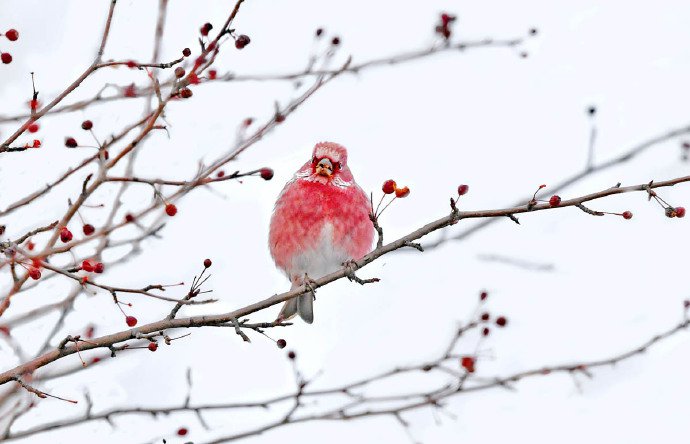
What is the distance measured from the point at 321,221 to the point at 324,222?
2 centimetres

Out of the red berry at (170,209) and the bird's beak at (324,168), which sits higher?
the bird's beak at (324,168)

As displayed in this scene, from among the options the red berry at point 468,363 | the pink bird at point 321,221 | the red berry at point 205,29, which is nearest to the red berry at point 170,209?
the red berry at point 205,29

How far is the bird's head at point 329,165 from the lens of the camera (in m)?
6.54

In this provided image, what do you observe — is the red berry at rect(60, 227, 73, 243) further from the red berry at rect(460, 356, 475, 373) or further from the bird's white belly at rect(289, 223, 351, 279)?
the red berry at rect(460, 356, 475, 373)

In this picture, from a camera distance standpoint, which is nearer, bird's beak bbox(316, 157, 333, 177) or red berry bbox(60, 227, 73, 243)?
red berry bbox(60, 227, 73, 243)

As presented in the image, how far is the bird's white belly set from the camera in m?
6.50

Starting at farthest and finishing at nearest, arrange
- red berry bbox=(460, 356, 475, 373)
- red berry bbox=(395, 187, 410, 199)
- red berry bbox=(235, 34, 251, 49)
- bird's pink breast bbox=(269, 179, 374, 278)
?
bird's pink breast bbox=(269, 179, 374, 278) → red berry bbox=(460, 356, 475, 373) → red berry bbox=(235, 34, 251, 49) → red berry bbox=(395, 187, 410, 199)

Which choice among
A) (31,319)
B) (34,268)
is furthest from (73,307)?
(34,268)

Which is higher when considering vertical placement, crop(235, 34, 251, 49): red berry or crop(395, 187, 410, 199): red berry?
crop(235, 34, 251, 49): red berry

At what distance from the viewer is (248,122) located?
5.46 metres

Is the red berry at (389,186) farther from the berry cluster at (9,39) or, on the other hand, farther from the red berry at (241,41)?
the berry cluster at (9,39)

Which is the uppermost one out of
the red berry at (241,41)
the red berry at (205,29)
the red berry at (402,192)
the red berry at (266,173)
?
the red berry at (205,29)

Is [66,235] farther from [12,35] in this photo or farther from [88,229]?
[12,35]

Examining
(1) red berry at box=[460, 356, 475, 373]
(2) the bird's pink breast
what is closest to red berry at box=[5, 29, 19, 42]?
(2) the bird's pink breast
